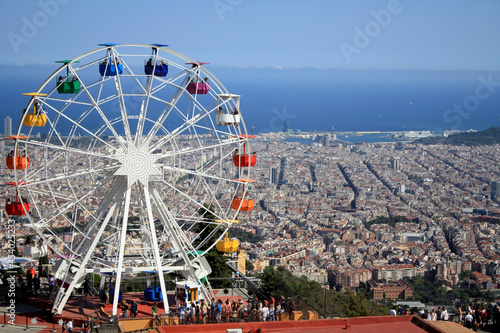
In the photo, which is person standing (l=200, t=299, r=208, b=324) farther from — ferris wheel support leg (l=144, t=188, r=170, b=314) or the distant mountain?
the distant mountain

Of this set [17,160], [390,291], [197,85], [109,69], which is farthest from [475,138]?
[17,160]

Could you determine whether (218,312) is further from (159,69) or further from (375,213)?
(375,213)

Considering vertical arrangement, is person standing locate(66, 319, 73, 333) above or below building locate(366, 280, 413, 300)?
above

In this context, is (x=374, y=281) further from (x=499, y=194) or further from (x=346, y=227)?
(x=499, y=194)

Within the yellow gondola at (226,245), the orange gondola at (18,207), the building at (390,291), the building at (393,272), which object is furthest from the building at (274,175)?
the orange gondola at (18,207)

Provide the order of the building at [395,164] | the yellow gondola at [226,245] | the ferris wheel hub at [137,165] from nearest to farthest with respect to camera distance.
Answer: the ferris wheel hub at [137,165] → the yellow gondola at [226,245] → the building at [395,164]

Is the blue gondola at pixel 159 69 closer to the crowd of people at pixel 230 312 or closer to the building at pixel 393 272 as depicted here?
the crowd of people at pixel 230 312

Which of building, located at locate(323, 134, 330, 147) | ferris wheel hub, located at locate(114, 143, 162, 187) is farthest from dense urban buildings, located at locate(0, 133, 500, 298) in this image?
ferris wheel hub, located at locate(114, 143, 162, 187)

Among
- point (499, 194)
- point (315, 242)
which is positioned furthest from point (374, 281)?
point (499, 194)
